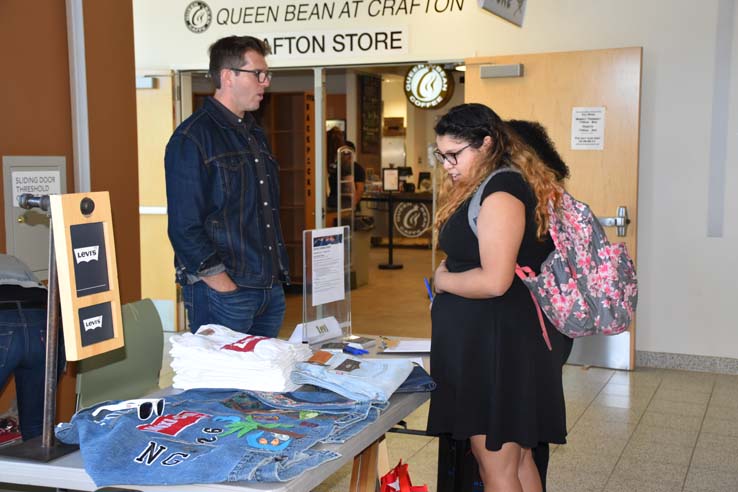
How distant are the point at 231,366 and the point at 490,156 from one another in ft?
3.10

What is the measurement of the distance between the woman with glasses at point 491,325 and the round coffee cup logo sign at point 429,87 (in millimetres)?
9368

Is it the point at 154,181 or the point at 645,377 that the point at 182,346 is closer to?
the point at 645,377

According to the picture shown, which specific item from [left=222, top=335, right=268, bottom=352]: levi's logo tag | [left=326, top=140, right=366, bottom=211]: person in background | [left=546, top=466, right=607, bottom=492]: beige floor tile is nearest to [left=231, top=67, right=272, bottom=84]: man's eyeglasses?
[left=222, top=335, right=268, bottom=352]: levi's logo tag

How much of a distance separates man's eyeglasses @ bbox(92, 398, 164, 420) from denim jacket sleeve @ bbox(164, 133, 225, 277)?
1.08 meters

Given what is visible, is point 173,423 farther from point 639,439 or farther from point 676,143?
point 676,143

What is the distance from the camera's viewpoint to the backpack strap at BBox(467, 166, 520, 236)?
A: 2.35 meters

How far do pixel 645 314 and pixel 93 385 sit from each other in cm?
422

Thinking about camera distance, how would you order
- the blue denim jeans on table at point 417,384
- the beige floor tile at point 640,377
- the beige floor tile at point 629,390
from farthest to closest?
the beige floor tile at point 640,377 < the beige floor tile at point 629,390 < the blue denim jeans on table at point 417,384

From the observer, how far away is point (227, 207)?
3.04 m

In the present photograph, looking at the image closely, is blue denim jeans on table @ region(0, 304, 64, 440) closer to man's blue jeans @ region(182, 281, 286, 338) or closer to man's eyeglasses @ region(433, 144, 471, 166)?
man's blue jeans @ region(182, 281, 286, 338)

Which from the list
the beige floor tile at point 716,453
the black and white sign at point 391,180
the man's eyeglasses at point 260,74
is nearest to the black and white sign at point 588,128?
the beige floor tile at point 716,453

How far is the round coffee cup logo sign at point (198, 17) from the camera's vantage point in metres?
7.15

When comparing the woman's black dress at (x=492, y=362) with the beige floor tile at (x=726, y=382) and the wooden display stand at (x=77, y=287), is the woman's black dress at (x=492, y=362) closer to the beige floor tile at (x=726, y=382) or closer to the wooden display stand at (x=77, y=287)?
the wooden display stand at (x=77, y=287)

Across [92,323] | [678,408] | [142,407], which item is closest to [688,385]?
[678,408]
